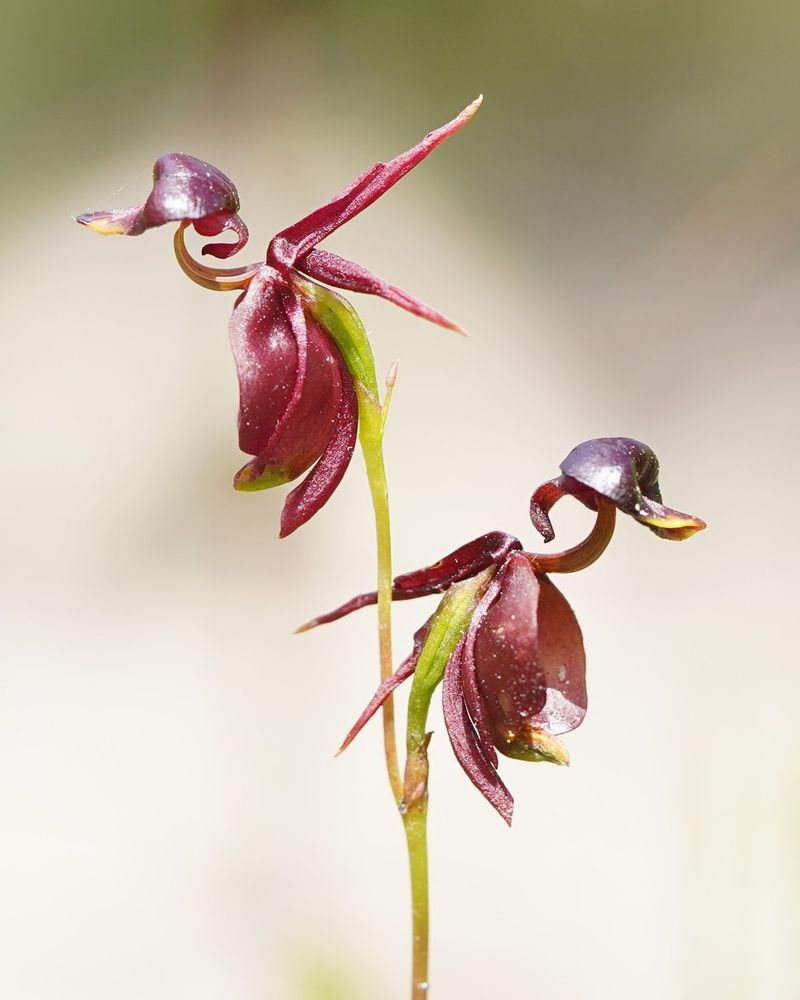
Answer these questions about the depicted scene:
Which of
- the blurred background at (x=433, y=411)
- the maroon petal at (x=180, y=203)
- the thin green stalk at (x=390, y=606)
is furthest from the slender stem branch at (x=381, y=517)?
the blurred background at (x=433, y=411)

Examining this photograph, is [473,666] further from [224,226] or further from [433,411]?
[433,411]

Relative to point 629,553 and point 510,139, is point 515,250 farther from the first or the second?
point 629,553

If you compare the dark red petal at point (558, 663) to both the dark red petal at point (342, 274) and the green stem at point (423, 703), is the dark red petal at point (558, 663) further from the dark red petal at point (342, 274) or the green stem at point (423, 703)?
the dark red petal at point (342, 274)

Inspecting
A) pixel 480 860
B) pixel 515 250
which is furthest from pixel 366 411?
pixel 480 860

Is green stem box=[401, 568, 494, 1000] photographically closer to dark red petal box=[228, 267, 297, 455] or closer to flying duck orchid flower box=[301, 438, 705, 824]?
flying duck orchid flower box=[301, 438, 705, 824]

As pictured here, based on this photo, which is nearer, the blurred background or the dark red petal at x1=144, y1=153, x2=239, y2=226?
the dark red petal at x1=144, y1=153, x2=239, y2=226

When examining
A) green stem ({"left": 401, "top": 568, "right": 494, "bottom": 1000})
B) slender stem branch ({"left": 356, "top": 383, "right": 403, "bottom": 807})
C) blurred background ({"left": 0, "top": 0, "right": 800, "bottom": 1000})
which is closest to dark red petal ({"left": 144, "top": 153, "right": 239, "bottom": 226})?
slender stem branch ({"left": 356, "top": 383, "right": 403, "bottom": 807})
